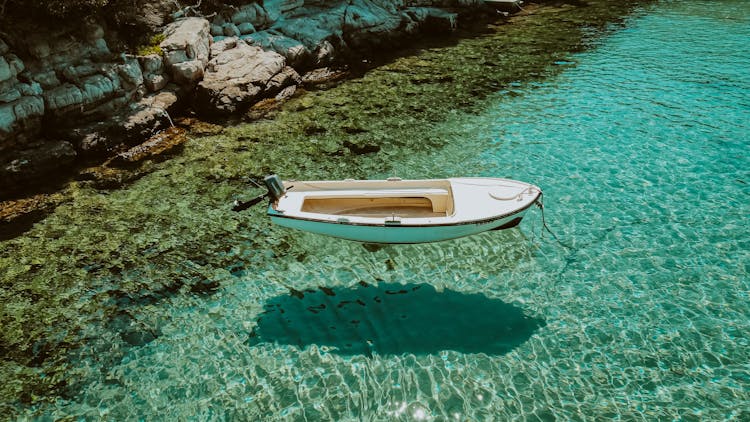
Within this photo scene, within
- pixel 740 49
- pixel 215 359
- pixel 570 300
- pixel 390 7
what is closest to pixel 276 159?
pixel 215 359

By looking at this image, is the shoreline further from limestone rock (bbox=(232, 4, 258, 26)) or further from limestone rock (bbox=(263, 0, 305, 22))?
limestone rock (bbox=(232, 4, 258, 26))

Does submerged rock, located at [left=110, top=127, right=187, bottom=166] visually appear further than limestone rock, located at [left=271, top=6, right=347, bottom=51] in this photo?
No

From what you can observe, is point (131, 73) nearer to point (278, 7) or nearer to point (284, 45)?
point (284, 45)

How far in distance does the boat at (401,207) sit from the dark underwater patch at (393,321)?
6.11 feet

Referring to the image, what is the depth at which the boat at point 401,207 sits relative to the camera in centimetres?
1110

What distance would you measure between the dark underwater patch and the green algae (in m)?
2.22

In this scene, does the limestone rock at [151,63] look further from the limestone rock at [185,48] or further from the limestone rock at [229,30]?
the limestone rock at [229,30]

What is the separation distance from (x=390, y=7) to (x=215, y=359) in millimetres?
30856

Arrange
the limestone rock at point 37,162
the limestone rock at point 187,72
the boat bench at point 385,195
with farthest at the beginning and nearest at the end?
the limestone rock at point 187,72
the limestone rock at point 37,162
the boat bench at point 385,195

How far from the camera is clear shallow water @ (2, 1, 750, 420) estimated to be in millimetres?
10000

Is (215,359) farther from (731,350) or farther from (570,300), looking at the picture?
(731,350)

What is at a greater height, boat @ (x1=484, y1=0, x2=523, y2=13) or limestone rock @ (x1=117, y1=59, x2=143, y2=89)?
limestone rock @ (x1=117, y1=59, x2=143, y2=89)

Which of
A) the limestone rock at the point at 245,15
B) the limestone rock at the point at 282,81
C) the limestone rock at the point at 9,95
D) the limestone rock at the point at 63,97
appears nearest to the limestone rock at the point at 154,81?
the limestone rock at the point at 63,97

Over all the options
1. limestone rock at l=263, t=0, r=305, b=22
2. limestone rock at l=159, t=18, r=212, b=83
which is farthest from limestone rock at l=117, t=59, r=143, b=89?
limestone rock at l=263, t=0, r=305, b=22
